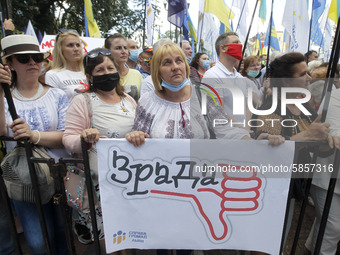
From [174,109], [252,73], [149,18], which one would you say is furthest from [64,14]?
[174,109]

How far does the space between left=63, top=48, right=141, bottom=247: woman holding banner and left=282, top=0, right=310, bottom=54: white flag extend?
3.96 m

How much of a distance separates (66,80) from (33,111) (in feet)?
3.35

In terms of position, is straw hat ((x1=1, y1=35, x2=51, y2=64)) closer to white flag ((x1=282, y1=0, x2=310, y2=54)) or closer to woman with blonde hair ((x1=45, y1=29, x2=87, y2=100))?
woman with blonde hair ((x1=45, y1=29, x2=87, y2=100))

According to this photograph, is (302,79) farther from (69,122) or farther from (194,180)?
(69,122)

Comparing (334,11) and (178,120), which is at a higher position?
(334,11)

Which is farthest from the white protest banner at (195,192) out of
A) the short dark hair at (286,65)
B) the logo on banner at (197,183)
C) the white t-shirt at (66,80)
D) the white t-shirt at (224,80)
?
the white t-shirt at (66,80)

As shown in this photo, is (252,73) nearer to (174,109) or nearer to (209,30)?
(174,109)

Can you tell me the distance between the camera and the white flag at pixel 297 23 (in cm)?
481

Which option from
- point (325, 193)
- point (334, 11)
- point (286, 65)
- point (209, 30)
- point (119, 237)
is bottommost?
point (119, 237)

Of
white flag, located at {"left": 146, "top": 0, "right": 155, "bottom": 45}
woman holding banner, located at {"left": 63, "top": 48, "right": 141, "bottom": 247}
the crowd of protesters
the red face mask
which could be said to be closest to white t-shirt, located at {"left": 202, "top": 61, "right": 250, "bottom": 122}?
the red face mask

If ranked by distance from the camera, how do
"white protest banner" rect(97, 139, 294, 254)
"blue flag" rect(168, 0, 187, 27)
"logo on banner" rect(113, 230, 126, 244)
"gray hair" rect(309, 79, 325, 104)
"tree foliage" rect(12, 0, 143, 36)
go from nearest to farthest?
"white protest banner" rect(97, 139, 294, 254) < "logo on banner" rect(113, 230, 126, 244) < "gray hair" rect(309, 79, 325, 104) < "blue flag" rect(168, 0, 187, 27) < "tree foliage" rect(12, 0, 143, 36)

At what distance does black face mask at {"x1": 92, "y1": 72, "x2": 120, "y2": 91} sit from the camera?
2078 mm

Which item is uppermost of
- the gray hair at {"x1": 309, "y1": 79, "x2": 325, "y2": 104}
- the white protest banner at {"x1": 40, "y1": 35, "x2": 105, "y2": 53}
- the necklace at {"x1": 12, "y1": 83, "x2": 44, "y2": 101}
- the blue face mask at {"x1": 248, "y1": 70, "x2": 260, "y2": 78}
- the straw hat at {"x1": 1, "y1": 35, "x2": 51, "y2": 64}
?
the straw hat at {"x1": 1, "y1": 35, "x2": 51, "y2": 64}

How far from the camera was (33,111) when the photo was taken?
1954mm
